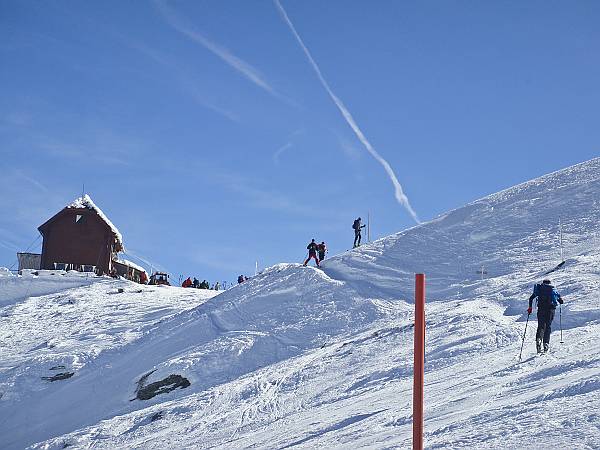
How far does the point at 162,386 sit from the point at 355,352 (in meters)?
5.65

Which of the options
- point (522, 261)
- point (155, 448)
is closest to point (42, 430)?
point (155, 448)

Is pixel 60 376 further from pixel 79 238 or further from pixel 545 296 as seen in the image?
pixel 79 238

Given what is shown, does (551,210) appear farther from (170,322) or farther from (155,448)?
(155,448)

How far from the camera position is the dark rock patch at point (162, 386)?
21.3 meters

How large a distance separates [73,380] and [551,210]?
20.1 m

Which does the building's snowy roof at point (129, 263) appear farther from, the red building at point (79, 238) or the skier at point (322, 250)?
the skier at point (322, 250)

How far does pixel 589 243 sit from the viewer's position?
27094mm

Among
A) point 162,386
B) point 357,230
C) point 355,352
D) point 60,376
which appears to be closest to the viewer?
point 355,352

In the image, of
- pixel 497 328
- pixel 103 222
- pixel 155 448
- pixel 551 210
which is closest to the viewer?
pixel 155 448

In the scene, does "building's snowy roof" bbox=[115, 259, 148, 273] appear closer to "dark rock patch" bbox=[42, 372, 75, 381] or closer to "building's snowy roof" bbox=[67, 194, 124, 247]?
"building's snowy roof" bbox=[67, 194, 124, 247]

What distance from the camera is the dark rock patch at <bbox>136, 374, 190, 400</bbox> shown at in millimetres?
21270

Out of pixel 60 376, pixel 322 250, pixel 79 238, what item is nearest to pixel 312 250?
pixel 322 250

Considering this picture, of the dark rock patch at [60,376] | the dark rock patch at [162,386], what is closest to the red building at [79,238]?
the dark rock patch at [60,376]

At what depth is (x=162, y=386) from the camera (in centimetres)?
2158
